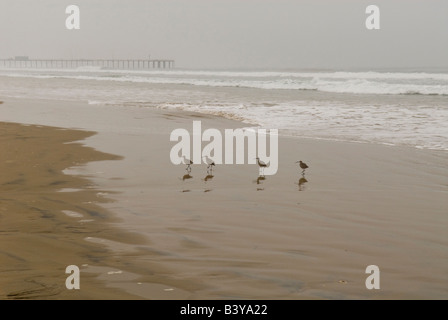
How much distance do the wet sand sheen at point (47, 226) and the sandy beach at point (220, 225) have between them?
1 centimetres

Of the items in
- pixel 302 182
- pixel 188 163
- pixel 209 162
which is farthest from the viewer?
pixel 209 162

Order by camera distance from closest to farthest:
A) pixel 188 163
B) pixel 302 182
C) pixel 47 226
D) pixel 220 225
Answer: pixel 47 226 < pixel 220 225 < pixel 302 182 < pixel 188 163

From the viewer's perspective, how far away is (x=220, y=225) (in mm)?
4965

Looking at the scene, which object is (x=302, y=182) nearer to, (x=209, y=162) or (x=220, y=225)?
(x=209, y=162)

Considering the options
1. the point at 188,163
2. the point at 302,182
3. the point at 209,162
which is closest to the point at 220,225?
the point at 302,182

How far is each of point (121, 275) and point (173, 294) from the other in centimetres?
48

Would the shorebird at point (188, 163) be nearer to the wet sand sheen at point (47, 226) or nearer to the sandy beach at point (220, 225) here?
the sandy beach at point (220, 225)

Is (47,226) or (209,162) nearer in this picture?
(47,226)

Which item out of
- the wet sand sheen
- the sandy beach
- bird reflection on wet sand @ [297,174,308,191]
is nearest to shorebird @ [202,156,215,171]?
the sandy beach

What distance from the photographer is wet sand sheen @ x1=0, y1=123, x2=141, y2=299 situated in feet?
A: 11.1

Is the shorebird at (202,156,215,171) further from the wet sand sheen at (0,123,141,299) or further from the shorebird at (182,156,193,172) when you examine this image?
the wet sand sheen at (0,123,141,299)

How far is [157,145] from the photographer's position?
9.96 m

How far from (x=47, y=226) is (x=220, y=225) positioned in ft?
5.04

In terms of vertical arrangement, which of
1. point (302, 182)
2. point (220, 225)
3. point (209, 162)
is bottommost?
point (220, 225)
